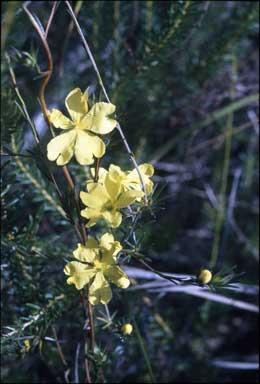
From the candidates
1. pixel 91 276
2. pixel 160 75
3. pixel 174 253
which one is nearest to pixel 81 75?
pixel 160 75

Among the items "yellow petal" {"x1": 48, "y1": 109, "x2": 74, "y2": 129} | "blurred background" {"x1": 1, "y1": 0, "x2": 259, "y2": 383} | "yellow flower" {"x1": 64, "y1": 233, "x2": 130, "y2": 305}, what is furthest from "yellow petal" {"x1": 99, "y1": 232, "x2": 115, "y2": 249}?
"yellow petal" {"x1": 48, "y1": 109, "x2": 74, "y2": 129}

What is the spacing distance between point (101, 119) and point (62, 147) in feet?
0.31

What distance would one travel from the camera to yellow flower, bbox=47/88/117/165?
0.98 m

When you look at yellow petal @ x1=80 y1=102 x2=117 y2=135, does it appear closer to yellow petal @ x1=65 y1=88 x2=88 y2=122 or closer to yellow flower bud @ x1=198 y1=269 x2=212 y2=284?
yellow petal @ x1=65 y1=88 x2=88 y2=122

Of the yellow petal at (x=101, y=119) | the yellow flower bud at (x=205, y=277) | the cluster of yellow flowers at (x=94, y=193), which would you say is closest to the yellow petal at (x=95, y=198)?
the cluster of yellow flowers at (x=94, y=193)

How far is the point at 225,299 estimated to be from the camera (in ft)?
5.39

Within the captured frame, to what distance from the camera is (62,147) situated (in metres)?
1.01

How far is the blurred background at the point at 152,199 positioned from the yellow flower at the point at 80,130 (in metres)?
0.10

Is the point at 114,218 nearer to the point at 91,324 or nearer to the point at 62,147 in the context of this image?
the point at 62,147

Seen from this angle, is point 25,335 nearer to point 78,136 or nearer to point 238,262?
point 78,136

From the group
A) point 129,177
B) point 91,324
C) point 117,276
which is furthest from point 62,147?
point 91,324

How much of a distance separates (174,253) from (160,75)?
717mm

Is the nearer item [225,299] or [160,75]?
[225,299]

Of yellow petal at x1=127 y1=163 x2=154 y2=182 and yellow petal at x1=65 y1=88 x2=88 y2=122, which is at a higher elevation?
yellow petal at x1=65 y1=88 x2=88 y2=122
